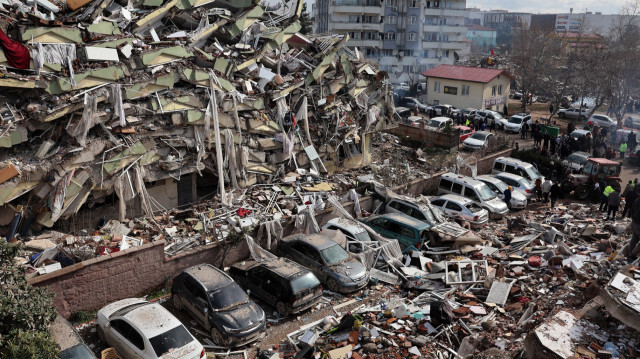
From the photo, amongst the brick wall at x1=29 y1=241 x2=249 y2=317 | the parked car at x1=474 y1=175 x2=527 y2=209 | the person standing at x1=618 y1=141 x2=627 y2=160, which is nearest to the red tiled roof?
the person standing at x1=618 y1=141 x2=627 y2=160

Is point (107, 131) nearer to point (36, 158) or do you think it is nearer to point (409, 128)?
point (36, 158)

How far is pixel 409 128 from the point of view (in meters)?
30.8

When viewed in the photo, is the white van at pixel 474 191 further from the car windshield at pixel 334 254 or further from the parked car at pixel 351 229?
the car windshield at pixel 334 254

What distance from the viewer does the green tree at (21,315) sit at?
911 centimetres

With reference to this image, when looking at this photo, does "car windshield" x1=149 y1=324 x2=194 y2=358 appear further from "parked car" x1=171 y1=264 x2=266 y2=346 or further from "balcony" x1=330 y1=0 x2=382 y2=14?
"balcony" x1=330 y1=0 x2=382 y2=14

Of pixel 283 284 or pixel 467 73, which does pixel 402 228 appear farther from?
pixel 467 73

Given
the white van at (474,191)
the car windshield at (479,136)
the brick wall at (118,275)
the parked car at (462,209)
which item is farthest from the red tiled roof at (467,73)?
the brick wall at (118,275)

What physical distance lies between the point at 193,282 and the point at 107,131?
6.35 meters

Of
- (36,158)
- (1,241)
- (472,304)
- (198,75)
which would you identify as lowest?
(472,304)

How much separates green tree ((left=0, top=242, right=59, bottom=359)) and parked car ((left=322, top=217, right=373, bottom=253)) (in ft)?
28.1

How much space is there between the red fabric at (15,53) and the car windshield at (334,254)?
1014 cm

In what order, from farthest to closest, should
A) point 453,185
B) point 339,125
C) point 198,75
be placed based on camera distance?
point 339,125 → point 453,185 → point 198,75

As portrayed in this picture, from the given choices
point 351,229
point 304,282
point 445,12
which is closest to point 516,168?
point 351,229

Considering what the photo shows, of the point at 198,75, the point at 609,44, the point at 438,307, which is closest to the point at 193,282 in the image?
the point at 438,307
